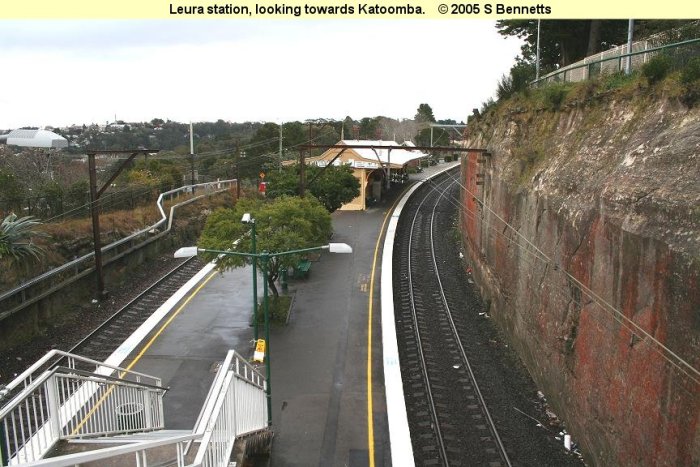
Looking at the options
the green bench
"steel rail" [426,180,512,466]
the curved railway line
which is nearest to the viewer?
"steel rail" [426,180,512,466]

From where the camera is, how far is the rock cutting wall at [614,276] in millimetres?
8680

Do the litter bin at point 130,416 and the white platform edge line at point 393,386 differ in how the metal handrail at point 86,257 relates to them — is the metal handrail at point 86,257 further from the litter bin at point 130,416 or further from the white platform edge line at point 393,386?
the white platform edge line at point 393,386

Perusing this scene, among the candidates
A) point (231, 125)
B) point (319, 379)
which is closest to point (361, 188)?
point (319, 379)

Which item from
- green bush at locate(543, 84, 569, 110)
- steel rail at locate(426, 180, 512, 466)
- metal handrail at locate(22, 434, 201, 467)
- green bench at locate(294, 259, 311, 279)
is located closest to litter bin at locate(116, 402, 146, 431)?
metal handrail at locate(22, 434, 201, 467)

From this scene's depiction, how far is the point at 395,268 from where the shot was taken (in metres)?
27.8

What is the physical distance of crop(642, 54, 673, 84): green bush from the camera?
12.4 m

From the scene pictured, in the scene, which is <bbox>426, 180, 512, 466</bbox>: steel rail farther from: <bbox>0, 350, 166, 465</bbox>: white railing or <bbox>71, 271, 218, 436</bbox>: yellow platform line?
<bbox>71, 271, 218, 436</bbox>: yellow platform line

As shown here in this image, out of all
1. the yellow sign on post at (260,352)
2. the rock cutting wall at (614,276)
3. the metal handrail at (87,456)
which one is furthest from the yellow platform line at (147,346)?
the rock cutting wall at (614,276)

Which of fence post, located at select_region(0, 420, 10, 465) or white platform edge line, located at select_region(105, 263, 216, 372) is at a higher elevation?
fence post, located at select_region(0, 420, 10, 465)

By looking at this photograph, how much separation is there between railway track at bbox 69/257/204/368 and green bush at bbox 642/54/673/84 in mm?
16418

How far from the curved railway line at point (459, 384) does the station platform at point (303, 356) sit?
0.97 meters

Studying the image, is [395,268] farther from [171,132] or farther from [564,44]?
[171,132]

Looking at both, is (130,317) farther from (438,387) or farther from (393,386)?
(438,387)

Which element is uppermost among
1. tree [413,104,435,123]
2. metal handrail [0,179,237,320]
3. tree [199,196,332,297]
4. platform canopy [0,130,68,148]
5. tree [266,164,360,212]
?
tree [413,104,435,123]
